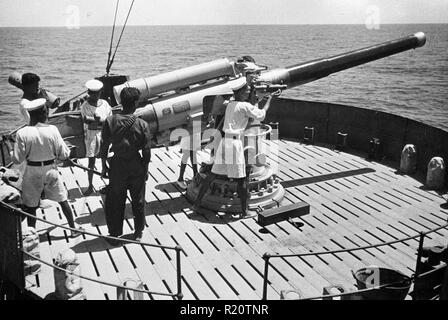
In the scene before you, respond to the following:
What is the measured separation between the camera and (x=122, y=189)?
230 inches

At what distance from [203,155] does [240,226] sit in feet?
10.3

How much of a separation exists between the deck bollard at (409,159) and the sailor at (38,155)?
6048 mm

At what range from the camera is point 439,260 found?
4.88 meters

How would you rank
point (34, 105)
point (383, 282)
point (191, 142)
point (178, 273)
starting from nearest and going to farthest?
point (178, 273), point (383, 282), point (34, 105), point (191, 142)

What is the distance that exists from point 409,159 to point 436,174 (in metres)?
0.77

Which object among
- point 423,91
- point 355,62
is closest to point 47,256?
point 355,62

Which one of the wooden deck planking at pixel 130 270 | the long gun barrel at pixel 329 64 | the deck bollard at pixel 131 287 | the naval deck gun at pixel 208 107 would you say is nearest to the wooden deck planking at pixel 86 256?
the wooden deck planking at pixel 130 270

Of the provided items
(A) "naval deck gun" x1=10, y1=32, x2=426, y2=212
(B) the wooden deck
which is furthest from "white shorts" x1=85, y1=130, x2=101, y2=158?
(A) "naval deck gun" x1=10, y1=32, x2=426, y2=212

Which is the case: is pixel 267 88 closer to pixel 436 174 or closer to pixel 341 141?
pixel 436 174

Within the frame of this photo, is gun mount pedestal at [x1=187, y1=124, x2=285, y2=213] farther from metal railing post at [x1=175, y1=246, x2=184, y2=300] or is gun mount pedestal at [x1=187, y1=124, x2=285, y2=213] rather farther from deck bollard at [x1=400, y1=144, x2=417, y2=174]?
deck bollard at [x1=400, y1=144, x2=417, y2=174]

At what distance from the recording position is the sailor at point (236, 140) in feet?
21.0

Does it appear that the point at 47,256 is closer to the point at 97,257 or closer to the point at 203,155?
the point at 97,257

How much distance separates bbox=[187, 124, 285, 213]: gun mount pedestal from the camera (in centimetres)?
692

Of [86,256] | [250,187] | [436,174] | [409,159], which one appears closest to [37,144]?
[86,256]
